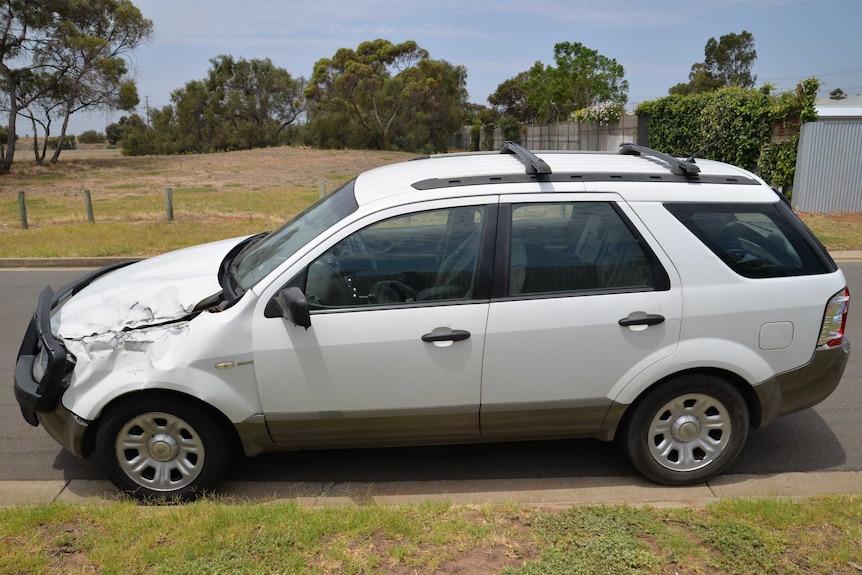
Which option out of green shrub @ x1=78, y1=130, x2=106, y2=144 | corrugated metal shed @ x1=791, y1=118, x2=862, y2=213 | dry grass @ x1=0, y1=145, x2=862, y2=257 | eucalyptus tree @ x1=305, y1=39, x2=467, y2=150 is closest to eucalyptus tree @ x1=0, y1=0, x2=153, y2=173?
dry grass @ x1=0, y1=145, x2=862, y2=257

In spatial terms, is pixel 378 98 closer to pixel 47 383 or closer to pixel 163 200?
pixel 163 200

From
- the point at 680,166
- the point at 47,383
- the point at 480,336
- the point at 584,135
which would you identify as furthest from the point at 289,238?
the point at 584,135

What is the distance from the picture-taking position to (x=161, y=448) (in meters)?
→ 3.88

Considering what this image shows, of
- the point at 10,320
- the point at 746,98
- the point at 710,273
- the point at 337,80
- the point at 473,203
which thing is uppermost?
the point at 337,80

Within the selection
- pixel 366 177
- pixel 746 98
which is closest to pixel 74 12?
pixel 746 98

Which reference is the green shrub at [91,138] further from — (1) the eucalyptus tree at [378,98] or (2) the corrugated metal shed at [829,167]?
(2) the corrugated metal shed at [829,167]

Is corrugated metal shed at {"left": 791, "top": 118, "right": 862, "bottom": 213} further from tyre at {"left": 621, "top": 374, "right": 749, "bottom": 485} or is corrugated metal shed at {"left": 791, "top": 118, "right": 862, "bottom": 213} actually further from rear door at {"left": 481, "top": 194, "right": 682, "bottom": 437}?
rear door at {"left": 481, "top": 194, "right": 682, "bottom": 437}

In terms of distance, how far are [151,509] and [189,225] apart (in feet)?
42.4

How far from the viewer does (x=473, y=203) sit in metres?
4.00

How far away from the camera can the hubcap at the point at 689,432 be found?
13.2 feet

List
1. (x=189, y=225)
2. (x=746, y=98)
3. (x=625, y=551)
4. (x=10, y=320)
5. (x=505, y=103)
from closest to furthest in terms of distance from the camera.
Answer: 1. (x=625, y=551)
2. (x=10, y=320)
3. (x=189, y=225)
4. (x=746, y=98)
5. (x=505, y=103)

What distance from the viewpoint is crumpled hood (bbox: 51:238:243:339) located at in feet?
13.0

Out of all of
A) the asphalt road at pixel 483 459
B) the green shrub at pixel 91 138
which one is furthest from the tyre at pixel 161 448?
the green shrub at pixel 91 138

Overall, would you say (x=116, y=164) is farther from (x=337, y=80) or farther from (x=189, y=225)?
(x=189, y=225)
